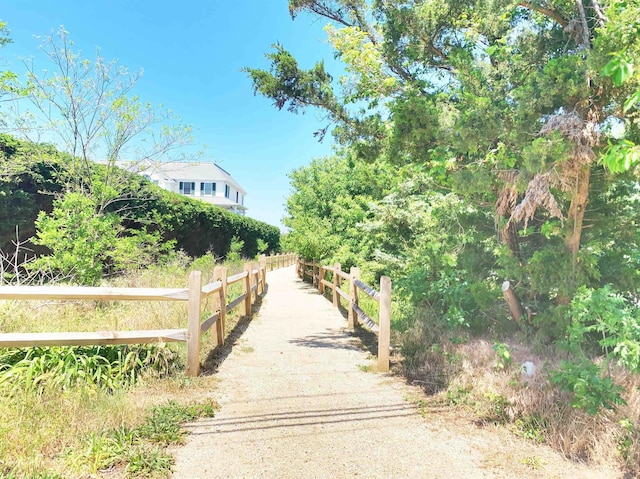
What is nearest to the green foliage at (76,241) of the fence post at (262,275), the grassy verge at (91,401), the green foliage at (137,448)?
the grassy verge at (91,401)

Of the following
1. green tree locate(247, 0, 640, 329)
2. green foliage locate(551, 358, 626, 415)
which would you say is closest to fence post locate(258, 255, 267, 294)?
green tree locate(247, 0, 640, 329)

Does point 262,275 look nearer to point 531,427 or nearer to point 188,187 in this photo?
point 531,427

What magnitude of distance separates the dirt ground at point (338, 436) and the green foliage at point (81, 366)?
32.5 inches

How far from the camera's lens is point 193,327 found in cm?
438

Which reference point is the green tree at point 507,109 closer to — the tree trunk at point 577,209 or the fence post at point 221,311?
the tree trunk at point 577,209

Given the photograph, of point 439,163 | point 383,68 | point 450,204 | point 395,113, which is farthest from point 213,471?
point 383,68

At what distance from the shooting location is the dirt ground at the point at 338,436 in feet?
8.97

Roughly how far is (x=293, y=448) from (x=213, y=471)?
66cm

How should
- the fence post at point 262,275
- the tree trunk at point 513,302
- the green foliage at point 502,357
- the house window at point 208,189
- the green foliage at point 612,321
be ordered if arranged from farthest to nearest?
the house window at point 208,189, the fence post at point 262,275, the tree trunk at point 513,302, the green foliage at point 502,357, the green foliage at point 612,321

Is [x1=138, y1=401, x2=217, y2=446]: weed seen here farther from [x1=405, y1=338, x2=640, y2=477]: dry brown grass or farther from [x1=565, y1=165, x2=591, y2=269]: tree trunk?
[x1=565, y1=165, x2=591, y2=269]: tree trunk

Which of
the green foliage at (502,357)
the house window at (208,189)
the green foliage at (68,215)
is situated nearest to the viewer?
the green foliage at (502,357)

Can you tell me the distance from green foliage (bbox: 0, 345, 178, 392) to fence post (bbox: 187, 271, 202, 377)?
0.25 m

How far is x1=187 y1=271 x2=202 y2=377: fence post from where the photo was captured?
437 cm

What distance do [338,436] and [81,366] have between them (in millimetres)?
2788
